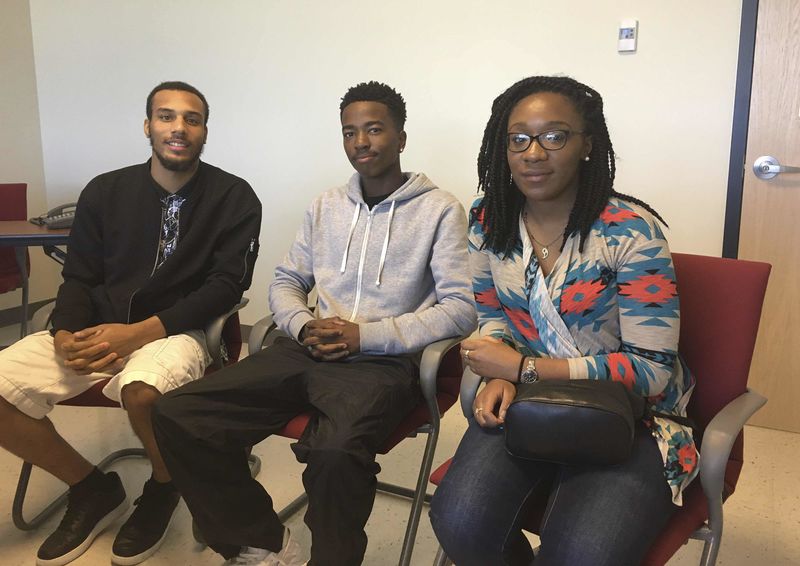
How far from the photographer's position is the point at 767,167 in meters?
2.57

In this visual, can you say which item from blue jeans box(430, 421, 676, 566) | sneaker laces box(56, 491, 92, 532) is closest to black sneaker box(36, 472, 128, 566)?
sneaker laces box(56, 491, 92, 532)

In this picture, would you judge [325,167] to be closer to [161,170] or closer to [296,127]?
[296,127]

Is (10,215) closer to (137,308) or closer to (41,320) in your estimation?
(41,320)

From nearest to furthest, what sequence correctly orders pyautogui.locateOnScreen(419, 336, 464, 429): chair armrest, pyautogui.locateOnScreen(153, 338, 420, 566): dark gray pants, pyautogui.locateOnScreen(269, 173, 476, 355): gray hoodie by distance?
pyautogui.locateOnScreen(153, 338, 420, 566): dark gray pants, pyautogui.locateOnScreen(419, 336, 464, 429): chair armrest, pyautogui.locateOnScreen(269, 173, 476, 355): gray hoodie

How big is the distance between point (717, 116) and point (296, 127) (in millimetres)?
1981

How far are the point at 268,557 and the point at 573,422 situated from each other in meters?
0.92

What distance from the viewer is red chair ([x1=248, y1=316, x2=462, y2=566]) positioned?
169 cm

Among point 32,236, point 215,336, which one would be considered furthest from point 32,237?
point 215,336

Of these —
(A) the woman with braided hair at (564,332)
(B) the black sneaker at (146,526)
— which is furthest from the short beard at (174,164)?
(A) the woman with braided hair at (564,332)

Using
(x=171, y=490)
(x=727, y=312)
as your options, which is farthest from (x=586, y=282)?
(x=171, y=490)

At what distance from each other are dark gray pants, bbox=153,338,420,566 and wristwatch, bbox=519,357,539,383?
0.39m

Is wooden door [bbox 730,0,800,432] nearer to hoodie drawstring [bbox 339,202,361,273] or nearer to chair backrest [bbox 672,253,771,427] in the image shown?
chair backrest [bbox 672,253,771,427]

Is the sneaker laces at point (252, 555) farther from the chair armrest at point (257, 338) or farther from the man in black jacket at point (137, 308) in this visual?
the chair armrest at point (257, 338)

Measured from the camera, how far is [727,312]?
1.46 meters
